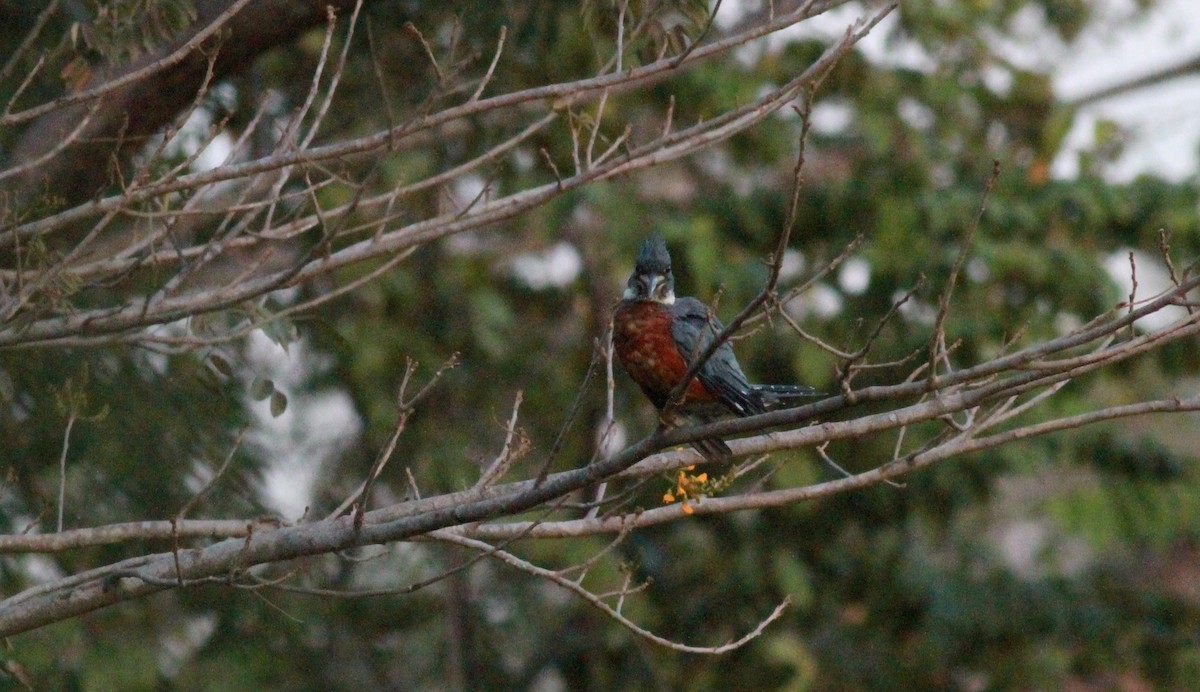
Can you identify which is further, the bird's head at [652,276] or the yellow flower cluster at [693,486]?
the bird's head at [652,276]

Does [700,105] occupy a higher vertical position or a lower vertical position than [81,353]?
higher

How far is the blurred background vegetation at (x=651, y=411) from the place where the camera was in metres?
5.82

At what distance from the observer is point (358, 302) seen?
7473 mm

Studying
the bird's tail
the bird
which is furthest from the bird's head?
the bird's tail

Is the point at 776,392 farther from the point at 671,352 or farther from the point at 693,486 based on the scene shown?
the point at 693,486

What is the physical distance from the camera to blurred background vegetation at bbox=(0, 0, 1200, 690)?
5.82m

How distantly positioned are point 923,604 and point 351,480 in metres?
3.15

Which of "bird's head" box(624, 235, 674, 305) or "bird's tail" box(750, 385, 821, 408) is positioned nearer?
"bird's tail" box(750, 385, 821, 408)

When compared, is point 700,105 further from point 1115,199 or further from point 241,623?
point 241,623

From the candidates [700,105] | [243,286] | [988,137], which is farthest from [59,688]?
[988,137]

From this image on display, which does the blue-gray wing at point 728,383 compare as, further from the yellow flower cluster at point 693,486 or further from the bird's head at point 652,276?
the yellow flower cluster at point 693,486

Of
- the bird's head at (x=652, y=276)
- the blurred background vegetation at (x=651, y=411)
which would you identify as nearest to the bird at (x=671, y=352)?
the bird's head at (x=652, y=276)

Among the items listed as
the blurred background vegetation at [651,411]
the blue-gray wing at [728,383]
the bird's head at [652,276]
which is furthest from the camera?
the blurred background vegetation at [651,411]

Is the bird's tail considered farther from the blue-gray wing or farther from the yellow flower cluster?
the yellow flower cluster
